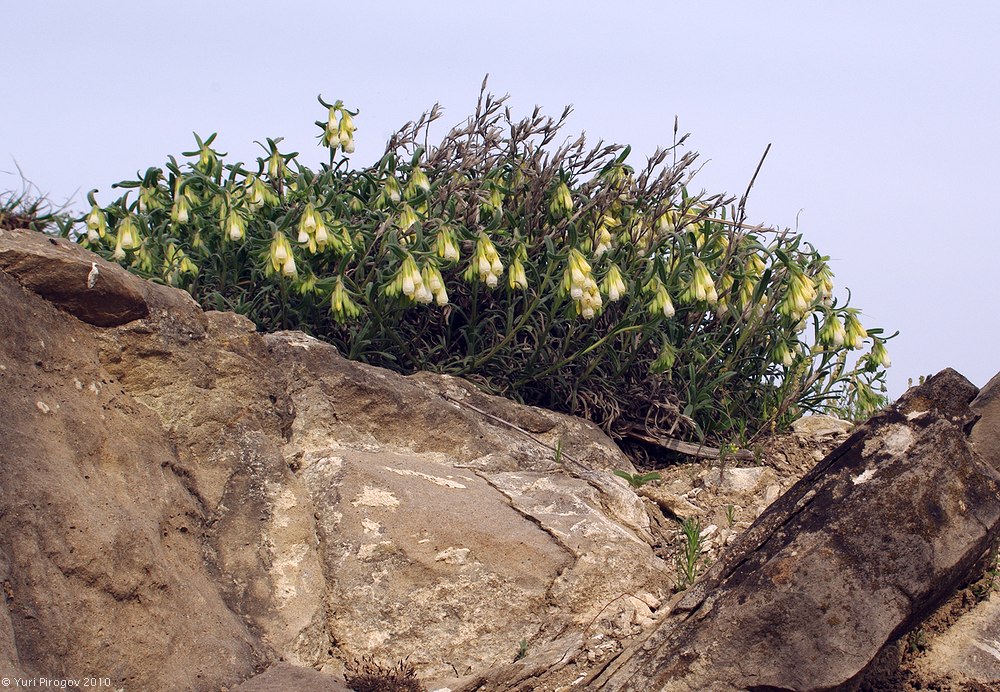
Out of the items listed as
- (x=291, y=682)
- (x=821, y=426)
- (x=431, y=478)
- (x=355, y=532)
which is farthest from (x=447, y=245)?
(x=291, y=682)

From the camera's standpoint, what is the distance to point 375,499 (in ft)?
13.2

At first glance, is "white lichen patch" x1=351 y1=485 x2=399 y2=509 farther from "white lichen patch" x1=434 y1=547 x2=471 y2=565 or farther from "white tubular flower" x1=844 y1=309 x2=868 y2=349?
"white tubular flower" x1=844 y1=309 x2=868 y2=349

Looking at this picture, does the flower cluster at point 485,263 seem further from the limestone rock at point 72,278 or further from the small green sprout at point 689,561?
the limestone rock at point 72,278

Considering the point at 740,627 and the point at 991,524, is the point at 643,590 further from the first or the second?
the point at 991,524

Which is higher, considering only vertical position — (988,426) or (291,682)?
(988,426)

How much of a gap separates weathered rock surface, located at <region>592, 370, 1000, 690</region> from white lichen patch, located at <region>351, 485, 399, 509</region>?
3.39 feet

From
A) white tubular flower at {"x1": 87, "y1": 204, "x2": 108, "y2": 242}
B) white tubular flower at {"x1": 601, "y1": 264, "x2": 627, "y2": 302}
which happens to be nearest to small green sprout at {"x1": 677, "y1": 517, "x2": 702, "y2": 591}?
white tubular flower at {"x1": 601, "y1": 264, "x2": 627, "y2": 302}

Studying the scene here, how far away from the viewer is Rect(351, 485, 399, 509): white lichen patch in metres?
3.99

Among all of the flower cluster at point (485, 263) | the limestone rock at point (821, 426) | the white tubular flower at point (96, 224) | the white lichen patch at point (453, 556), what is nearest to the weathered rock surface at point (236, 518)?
the white lichen patch at point (453, 556)

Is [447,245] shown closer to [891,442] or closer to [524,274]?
[524,274]

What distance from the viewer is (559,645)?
3.72 metres

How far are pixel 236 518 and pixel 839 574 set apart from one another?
2.05 meters

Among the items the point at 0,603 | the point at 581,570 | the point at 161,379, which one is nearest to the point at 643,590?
the point at 581,570

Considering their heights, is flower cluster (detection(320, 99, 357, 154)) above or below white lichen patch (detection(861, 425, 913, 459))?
above
